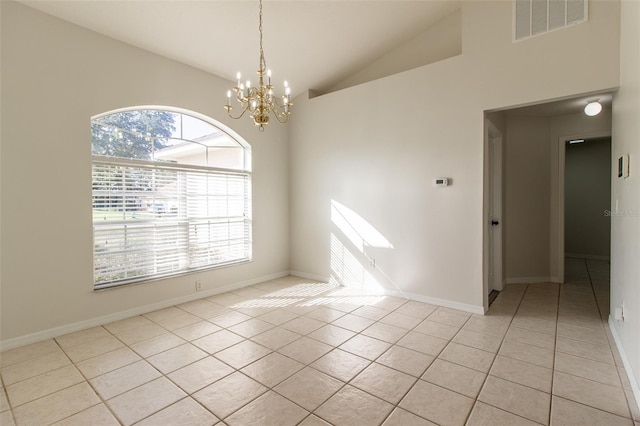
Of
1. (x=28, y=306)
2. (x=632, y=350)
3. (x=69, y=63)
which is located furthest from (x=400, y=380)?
(x=69, y=63)

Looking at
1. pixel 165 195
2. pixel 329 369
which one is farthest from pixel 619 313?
pixel 165 195

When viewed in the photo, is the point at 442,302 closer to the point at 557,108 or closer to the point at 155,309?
the point at 557,108

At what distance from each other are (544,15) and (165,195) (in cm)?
472

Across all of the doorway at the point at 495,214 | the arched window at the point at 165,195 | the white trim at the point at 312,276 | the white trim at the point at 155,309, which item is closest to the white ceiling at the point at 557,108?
the doorway at the point at 495,214

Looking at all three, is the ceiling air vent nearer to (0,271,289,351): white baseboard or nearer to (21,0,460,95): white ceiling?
(21,0,460,95): white ceiling

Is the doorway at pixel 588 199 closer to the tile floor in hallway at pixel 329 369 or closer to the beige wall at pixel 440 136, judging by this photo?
the tile floor in hallway at pixel 329 369

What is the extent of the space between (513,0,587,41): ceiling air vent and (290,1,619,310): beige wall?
77 millimetres

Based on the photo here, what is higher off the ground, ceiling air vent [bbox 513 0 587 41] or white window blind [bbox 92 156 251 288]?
ceiling air vent [bbox 513 0 587 41]

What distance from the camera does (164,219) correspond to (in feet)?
13.5

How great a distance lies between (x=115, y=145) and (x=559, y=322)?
534cm

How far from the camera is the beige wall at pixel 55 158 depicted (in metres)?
2.90

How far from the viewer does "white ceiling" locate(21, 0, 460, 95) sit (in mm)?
3209

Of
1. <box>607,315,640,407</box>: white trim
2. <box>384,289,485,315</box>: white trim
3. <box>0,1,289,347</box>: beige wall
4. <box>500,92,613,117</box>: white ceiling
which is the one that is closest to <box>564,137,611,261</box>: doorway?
<box>500,92,613,117</box>: white ceiling

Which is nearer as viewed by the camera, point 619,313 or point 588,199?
point 619,313
